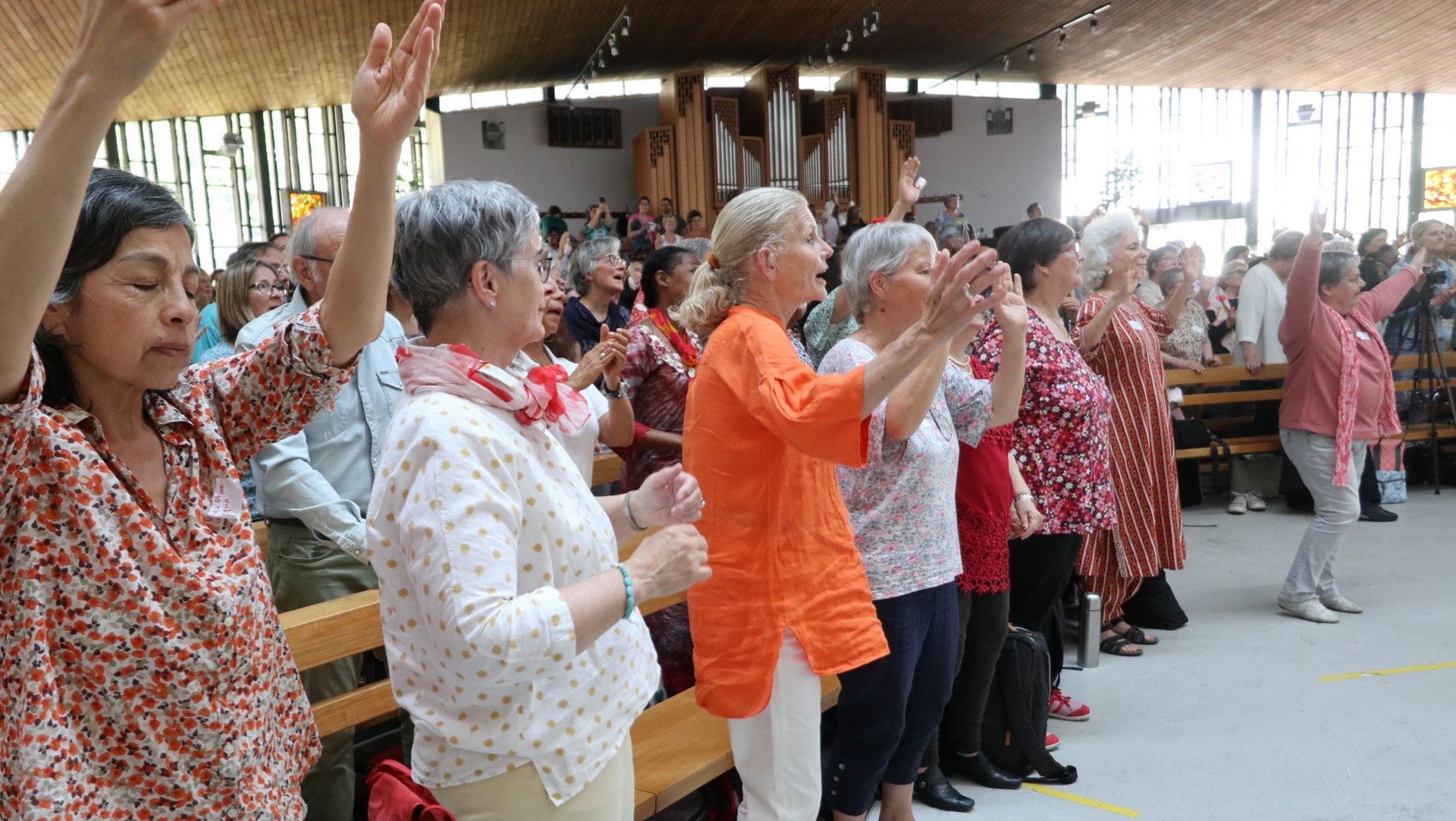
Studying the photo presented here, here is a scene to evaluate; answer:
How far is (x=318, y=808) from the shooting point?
227 cm

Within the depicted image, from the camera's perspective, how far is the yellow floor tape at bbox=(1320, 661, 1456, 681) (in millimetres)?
3699

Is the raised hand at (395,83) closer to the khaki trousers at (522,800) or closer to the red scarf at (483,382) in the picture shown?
the red scarf at (483,382)

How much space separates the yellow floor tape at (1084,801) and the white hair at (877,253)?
143 cm

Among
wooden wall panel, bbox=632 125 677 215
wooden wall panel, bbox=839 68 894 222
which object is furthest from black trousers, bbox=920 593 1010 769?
wooden wall panel, bbox=839 68 894 222

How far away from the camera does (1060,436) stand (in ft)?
10.8

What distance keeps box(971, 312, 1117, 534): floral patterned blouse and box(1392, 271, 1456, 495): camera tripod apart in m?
4.46

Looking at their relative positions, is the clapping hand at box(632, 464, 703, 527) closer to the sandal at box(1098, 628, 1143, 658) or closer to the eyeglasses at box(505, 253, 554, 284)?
the eyeglasses at box(505, 253, 554, 284)

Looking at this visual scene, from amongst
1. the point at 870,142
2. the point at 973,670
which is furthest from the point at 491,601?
the point at 870,142

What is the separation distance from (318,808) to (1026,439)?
221 cm

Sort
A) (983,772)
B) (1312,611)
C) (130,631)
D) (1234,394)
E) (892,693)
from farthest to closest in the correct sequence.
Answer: (1234,394), (1312,611), (983,772), (892,693), (130,631)

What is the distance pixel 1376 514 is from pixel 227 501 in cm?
644

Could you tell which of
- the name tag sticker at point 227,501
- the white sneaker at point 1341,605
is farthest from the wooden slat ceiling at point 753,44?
the name tag sticker at point 227,501

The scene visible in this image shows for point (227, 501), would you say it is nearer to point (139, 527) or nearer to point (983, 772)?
point (139, 527)

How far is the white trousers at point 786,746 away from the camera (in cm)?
197
